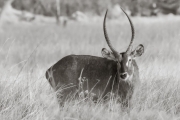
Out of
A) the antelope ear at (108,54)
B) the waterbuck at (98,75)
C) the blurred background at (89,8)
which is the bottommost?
the waterbuck at (98,75)

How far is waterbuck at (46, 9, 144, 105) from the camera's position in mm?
4254

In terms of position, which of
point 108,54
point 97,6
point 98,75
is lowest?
point 98,75

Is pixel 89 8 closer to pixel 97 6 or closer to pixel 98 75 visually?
pixel 97 6

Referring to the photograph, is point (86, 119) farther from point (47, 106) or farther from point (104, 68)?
point (104, 68)

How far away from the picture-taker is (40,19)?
84.0ft

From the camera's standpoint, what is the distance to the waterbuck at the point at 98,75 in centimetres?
A: 425

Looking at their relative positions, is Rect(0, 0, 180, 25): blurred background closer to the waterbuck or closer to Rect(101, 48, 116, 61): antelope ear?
the waterbuck

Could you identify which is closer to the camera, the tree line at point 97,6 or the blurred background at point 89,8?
the blurred background at point 89,8

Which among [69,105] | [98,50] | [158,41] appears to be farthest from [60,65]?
[158,41]

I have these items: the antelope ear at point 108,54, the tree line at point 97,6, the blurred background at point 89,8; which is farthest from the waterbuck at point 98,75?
the tree line at point 97,6

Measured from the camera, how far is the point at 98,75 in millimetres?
4539

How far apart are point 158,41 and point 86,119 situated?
614 centimetres

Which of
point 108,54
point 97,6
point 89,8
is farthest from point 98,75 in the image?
point 89,8

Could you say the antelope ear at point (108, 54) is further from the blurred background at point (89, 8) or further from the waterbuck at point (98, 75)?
the blurred background at point (89, 8)
